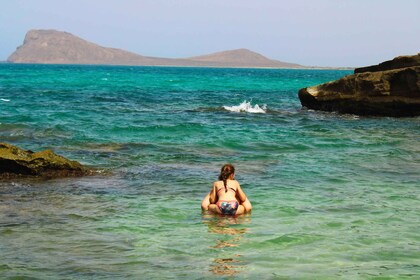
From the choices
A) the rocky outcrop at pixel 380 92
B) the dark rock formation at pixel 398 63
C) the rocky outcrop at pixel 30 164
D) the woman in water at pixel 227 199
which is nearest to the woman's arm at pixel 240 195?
the woman in water at pixel 227 199

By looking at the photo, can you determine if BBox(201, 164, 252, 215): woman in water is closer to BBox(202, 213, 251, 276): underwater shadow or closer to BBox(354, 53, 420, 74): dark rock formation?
BBox(202, 213, 251, 276): underwater shadow

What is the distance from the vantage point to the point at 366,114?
30.2 meters

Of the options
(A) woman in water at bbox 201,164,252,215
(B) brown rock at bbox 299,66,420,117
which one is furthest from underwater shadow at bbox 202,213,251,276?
(B) brown rock at bbox 299,66,420,117

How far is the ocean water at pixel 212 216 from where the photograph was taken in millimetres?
8031

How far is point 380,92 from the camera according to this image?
94.9ft

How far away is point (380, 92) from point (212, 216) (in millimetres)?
20175

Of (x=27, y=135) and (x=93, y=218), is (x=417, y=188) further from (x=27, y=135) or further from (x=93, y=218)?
(x=27, y=135)

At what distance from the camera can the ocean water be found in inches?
316

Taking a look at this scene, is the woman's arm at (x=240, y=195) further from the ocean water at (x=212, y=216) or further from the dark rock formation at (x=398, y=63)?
the dark rock formation at (x=398, y=63)

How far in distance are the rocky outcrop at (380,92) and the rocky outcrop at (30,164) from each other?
61.1 ft

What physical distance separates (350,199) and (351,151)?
7.17 metres

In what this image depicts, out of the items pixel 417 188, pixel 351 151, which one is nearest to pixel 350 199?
pixel 417 188

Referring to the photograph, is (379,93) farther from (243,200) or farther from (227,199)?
(227,199)

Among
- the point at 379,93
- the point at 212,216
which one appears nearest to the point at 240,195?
the point at 212,216
